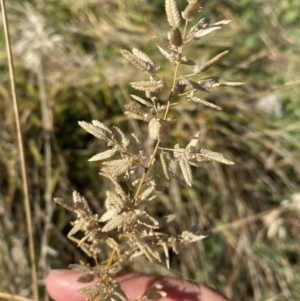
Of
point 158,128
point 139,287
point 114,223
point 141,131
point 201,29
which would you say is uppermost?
point 141,131

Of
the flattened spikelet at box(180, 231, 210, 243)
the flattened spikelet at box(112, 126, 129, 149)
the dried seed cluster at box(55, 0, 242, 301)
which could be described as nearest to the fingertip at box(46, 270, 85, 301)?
the dried seed cluster at box(55, 0, 242, 301)

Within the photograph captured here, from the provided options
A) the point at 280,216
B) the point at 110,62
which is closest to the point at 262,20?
the point at 110,62

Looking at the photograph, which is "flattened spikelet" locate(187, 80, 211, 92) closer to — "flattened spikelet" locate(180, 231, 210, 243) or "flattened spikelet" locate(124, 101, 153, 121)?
"flattened spikelet" locate(124, 101, 153, 121)

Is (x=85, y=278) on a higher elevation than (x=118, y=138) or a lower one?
lower

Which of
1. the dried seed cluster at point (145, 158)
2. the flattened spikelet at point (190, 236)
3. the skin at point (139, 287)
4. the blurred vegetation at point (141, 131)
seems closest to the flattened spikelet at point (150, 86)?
the dried seed cluster at point (145, 158)

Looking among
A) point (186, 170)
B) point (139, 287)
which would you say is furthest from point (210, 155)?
point (139, 287)

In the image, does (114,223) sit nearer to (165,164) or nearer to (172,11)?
(165,164)
